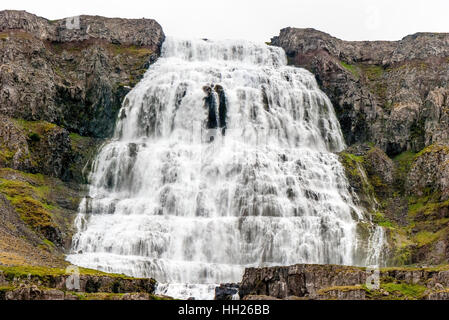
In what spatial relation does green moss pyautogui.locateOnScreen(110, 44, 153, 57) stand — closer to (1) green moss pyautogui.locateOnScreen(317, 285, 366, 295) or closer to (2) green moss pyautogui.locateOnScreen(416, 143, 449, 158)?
(2) green moss pyautogui.locateOnScreen(416, 143, 449, 158)

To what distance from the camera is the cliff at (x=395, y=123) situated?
84.2m

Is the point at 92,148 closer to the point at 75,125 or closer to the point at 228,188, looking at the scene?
the point at 75,125

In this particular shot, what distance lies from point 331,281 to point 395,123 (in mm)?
50410

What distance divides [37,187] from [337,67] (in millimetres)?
52227

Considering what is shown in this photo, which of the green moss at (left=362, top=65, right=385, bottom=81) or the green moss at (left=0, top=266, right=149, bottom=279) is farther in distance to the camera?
the green moss at (left=362, top=65, right=385, bottom=81)

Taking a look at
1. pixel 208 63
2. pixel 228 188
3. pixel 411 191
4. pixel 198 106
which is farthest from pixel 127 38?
pixel 411 191

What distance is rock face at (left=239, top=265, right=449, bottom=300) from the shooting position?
184ft

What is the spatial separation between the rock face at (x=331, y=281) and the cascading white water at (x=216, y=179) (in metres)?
6.19

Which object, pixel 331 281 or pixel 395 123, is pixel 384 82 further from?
pixel 331 281

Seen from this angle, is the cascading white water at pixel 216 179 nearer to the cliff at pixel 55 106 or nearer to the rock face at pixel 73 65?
the cliff at pixel 55 106

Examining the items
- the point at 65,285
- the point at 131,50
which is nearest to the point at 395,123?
the point at 131,50

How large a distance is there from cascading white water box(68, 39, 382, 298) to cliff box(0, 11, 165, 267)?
8.70 feet

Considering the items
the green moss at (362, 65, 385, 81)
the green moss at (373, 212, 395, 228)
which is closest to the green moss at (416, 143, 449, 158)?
the green moss at (373, 212, 395, 228)

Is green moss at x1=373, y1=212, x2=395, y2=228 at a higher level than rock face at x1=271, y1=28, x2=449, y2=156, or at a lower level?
lower
